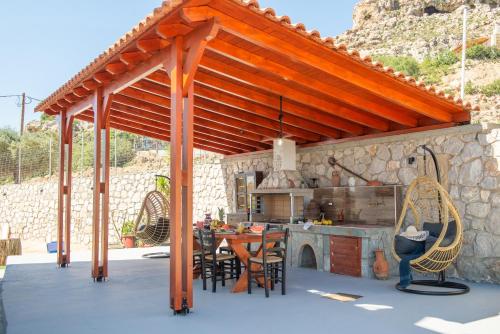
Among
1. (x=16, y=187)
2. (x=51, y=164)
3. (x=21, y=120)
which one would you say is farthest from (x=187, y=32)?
(x=21, y=120)

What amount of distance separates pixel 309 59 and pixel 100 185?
3800mm

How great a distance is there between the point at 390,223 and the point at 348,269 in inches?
46.0

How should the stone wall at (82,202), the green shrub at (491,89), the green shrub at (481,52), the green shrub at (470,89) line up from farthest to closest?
the green shrub at (481,52) → the green shrub at (470,89) → the green shrub at (491,89) → the stone wall at (82,202)

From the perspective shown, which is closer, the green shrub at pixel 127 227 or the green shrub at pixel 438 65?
the green shrub at pixel 127 227

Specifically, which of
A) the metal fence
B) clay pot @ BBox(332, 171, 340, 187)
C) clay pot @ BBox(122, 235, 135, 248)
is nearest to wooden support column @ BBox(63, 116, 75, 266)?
clay pot @ BBox(122, 235, 135, 248)

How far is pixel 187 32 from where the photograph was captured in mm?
4871

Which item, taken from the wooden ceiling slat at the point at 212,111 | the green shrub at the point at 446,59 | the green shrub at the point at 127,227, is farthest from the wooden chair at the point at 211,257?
the green shrub at the point at 446,59

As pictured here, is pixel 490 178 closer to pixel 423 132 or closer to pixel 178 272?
pixel 423 132

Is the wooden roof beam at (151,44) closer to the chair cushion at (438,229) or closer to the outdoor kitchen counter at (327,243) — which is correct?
the outdoor kitchen counter at (327,243)

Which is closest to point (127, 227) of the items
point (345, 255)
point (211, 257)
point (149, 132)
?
point (149, 132)

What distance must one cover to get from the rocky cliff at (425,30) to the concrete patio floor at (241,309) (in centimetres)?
1788

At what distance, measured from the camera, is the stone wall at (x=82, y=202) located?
12734 mm

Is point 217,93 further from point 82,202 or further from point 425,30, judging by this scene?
point 425,30

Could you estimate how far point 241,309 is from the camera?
16.6ft
